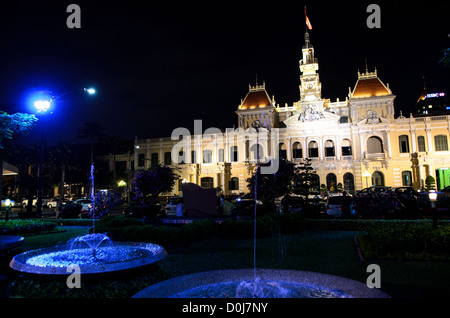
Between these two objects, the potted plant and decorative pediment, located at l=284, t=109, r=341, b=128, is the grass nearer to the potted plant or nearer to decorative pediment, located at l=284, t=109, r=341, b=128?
the potted plant

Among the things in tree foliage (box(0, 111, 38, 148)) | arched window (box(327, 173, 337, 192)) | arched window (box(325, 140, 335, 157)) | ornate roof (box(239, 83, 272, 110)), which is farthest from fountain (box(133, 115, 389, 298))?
ornate roof (box(239, 83, 272, 110))

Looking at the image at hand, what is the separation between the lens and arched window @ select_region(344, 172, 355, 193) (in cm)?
3674

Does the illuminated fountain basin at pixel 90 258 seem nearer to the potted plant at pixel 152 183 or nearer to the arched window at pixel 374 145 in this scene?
the potted plant at pixel 152 183

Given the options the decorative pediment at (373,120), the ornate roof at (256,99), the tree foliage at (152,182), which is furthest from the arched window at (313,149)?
the tree foliage at (152,182)

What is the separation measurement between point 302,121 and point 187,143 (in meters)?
16.4

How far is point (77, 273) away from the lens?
506 centimetres

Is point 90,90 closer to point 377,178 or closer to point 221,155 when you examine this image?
point 221,155

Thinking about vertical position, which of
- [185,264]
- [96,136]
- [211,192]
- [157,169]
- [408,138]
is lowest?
[185,264]

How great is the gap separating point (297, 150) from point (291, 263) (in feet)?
112

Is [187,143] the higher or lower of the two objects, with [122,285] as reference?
higher

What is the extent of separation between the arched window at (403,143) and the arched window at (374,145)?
6.79 ft

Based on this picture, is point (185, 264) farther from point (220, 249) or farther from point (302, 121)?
point (302, 121)

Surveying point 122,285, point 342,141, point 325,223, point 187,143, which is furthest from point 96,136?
point 122,285

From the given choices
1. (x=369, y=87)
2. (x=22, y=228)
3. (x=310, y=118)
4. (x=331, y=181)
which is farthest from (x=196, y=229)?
(x=369, y=87)
